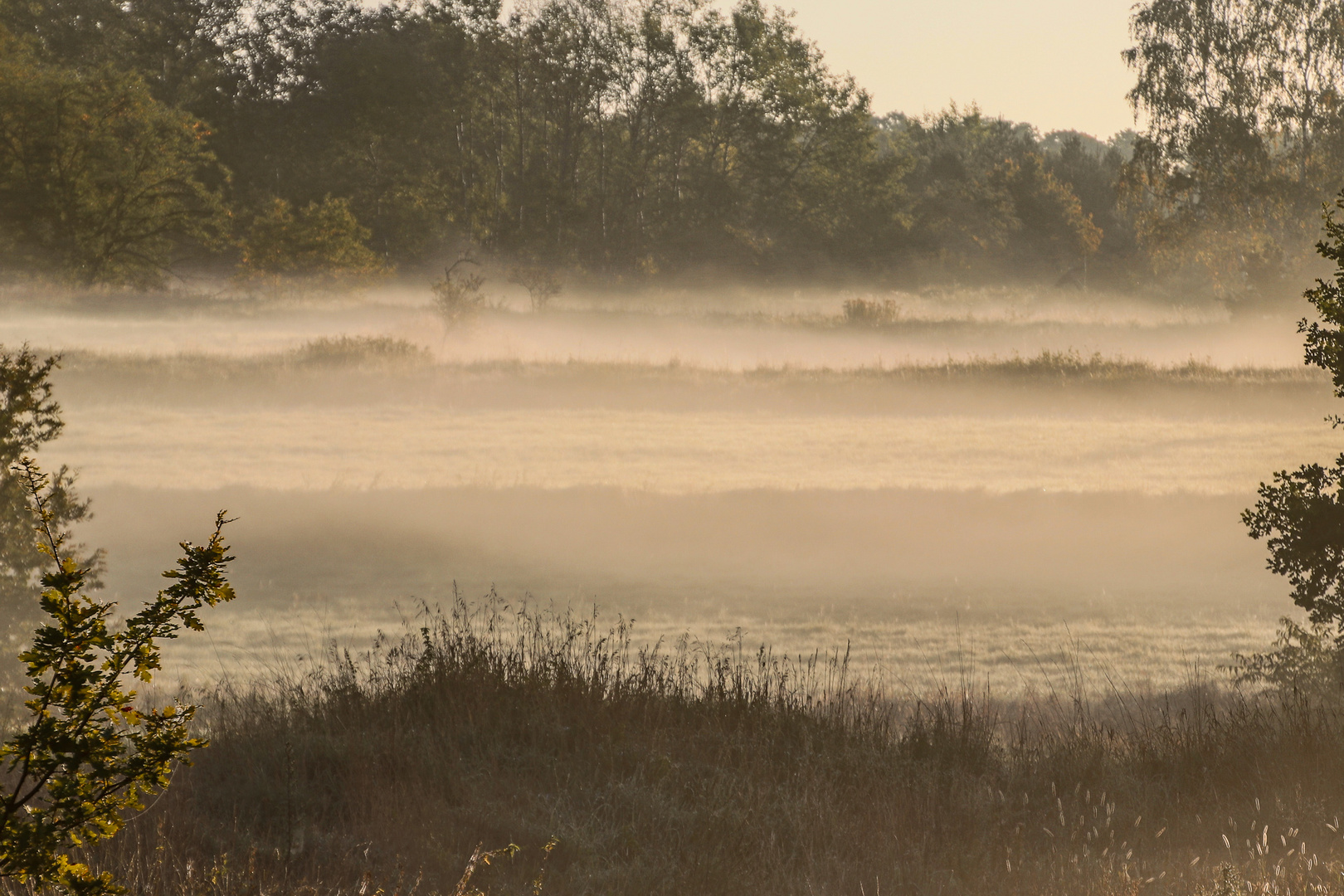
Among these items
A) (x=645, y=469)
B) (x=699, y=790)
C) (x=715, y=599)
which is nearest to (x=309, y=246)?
(x=645, y=469)

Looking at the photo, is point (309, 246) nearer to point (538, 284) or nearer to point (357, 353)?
point (538, 284)

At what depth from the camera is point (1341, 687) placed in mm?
7770

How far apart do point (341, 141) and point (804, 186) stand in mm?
20670

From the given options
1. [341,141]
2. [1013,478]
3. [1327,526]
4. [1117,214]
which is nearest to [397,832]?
[1327,526]

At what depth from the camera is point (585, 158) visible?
54.3 metres

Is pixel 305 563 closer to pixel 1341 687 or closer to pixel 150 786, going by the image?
pixel 1341 687

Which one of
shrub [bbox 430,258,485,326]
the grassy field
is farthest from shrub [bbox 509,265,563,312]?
shrub [bbox 430,258,485,326]

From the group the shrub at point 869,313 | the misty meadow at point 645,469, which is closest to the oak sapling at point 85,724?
the misty meadow at point 645,469

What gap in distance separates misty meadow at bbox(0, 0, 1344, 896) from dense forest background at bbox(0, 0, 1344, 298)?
8.3 inches

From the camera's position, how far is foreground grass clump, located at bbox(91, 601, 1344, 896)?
5.07 meters

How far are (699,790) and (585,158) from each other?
166 feet

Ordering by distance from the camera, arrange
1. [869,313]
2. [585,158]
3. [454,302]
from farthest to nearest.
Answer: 1. [585,158]
2. [869,313]
3. [454,302]

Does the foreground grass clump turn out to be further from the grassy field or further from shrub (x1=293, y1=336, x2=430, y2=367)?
shrub (x1=293, y1=336, x2=430, y2=367)

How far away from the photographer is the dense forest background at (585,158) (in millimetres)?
35844
